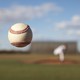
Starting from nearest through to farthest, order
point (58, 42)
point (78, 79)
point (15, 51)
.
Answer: point (78, 79) < point (15, 51) < point (58, 42)

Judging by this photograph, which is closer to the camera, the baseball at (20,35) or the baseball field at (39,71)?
the baseball at (20,35)

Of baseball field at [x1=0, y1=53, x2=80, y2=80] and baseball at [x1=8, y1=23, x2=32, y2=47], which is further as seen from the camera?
baseball field at [x1=0, y1=53, x2=80, y2=80]

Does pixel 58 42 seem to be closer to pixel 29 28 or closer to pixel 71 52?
pixel 71 52

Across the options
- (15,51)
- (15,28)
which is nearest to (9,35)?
(15,28)

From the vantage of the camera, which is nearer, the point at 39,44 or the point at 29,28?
the point at 29,28

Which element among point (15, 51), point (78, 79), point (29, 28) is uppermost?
point (15, 51)

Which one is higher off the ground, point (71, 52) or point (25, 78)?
point (71, 52)

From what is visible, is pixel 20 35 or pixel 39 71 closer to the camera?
pixel 20 35

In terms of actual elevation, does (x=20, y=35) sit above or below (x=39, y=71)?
below
